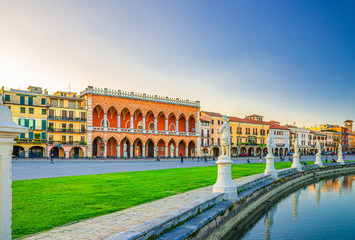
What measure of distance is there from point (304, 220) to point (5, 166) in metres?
10.7

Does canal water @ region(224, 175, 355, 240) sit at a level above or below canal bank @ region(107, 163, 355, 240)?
below

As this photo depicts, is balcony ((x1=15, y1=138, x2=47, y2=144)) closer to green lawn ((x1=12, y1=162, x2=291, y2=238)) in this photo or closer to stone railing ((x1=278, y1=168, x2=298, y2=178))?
green lawn ((x1=12, y1=162, x2=291, y2=238))

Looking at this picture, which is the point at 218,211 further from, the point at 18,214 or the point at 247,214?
the point at 18,214

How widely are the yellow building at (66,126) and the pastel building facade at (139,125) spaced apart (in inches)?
52.3

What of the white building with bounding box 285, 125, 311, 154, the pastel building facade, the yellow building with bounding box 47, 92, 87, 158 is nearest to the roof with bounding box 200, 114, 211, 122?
the pastel building facade

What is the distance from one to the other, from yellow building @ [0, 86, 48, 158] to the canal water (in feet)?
126

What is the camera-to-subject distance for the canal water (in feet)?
29.0

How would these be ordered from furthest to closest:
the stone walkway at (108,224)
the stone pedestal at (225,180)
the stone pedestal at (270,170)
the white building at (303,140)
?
1. the white building at (303,140)
2. the stone pedestal at (270,170)
3. the stone pedestal at (225,180)
4. the stone walkway at (108,224)

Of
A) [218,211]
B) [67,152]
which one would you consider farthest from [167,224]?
[67,152]

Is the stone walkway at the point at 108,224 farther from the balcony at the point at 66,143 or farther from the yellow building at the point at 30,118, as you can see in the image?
the balcony at the point at 66,143

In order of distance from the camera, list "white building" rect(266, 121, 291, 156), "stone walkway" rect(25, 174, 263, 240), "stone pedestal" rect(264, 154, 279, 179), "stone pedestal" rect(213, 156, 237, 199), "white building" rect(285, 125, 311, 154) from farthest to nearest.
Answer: "white building" rect(285, 125, 311, 154) → "white building" rect(266, 121, 291, 156) → "stone pedestal" rect(264, 154, 279, 179) → "stone pedestal" rect(213, 156, 237, 199) → "stone walkway" rect(25, 174, 263, 240)

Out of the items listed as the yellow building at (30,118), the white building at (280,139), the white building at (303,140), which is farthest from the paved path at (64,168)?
the white building at (303,140)

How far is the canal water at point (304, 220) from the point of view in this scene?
8852 mm

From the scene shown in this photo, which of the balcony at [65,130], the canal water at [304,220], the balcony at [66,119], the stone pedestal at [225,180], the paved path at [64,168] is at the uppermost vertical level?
the balcony at [66,119]
